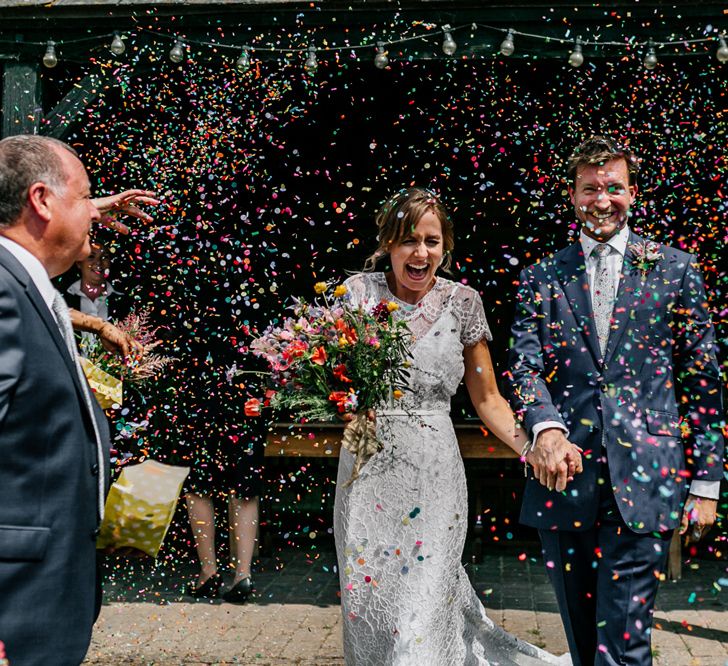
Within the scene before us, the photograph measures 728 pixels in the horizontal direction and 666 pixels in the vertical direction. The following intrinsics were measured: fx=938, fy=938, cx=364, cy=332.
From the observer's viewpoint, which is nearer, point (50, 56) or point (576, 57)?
point (576, 57)

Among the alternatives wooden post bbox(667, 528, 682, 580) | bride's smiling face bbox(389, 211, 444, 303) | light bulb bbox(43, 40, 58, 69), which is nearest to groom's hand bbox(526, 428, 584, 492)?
bride's smiling face bbox(389, 211, 444, 303)

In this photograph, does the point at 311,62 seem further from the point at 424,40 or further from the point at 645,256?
the point at 645,256

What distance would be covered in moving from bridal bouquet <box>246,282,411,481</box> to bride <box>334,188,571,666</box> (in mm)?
205

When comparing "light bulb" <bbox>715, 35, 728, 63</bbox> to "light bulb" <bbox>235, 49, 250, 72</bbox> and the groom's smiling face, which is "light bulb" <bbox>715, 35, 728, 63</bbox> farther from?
"light bulb" <bbox>235, 49, 250, 72</bbox>

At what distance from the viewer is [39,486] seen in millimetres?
2111

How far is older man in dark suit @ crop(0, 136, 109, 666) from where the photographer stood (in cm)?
206

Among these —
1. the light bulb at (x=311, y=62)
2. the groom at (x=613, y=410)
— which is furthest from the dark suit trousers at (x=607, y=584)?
the light bulb at (x=311, y=62)

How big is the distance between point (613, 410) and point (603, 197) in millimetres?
809

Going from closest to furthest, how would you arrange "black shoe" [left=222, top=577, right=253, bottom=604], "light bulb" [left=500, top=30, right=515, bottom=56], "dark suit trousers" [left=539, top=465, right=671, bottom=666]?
"dark suit trousers" [left=539, top=465, right=671, bottom=666]
"light bulb" [left=500, top=30, right=515, bottom=56]
"black shoe" [left=222, top=577, right=253, bottom=604]

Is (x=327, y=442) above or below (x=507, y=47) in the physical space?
below

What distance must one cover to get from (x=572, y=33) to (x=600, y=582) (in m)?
3.29

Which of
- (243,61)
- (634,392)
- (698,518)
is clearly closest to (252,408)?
(634,392)

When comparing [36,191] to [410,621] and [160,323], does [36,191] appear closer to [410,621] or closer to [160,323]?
[410,621]

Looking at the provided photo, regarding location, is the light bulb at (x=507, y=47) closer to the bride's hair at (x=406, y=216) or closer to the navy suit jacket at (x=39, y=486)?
the bride's hair at (x=406, y=216)
